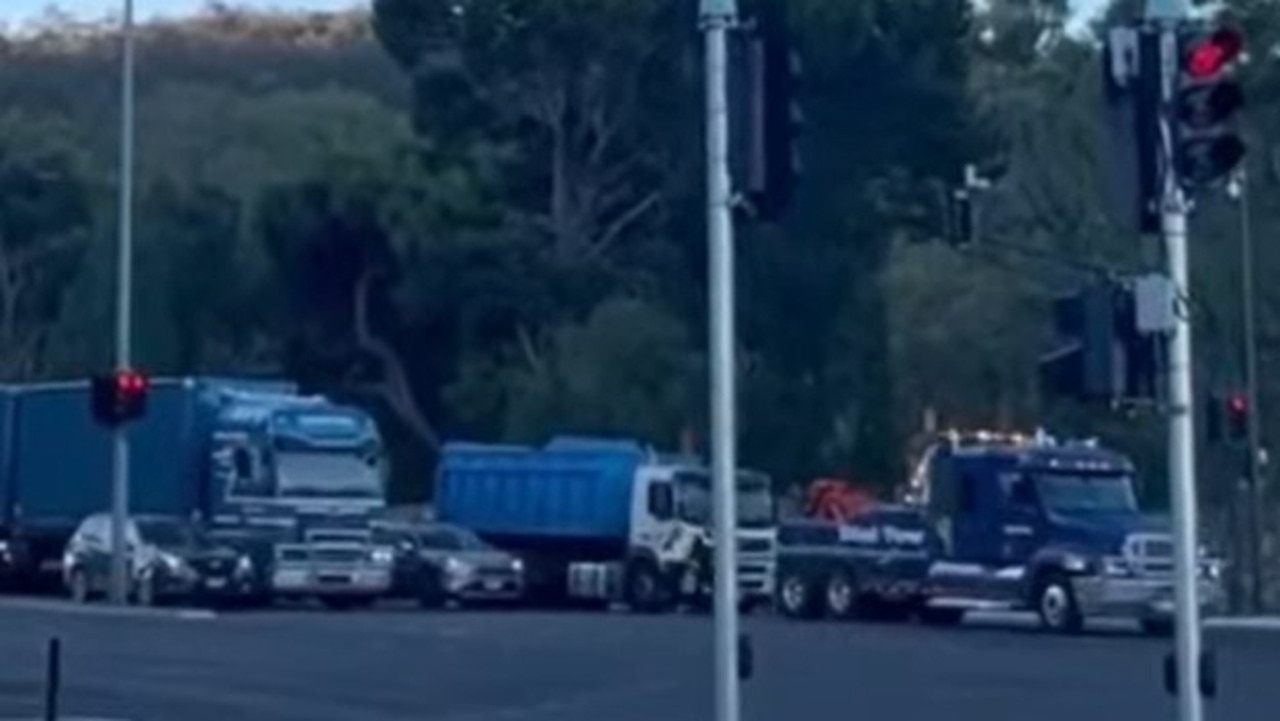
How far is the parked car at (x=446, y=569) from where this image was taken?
229 feet

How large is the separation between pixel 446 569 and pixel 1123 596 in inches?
544

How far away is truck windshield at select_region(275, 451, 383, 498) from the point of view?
67750mm

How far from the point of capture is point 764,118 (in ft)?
76.7

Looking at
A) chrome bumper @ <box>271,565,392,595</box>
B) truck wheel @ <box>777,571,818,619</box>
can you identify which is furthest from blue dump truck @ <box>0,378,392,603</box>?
truck wheel @ <box>777,571,818,619</box>

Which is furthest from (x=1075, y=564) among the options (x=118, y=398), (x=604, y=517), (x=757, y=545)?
(x=118, y=398)

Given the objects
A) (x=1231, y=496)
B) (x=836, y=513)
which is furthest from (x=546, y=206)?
(x=1231, y=496)

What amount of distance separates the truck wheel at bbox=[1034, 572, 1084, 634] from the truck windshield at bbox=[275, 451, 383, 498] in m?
12.2

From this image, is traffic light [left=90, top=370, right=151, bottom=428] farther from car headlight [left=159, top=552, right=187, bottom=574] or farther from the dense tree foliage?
the dense tree foliage

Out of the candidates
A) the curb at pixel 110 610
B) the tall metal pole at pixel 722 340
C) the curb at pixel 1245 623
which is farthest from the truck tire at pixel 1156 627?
the tall metal pole at pixel 722 340

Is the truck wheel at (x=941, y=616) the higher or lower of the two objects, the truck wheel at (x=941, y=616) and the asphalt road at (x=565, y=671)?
the higher

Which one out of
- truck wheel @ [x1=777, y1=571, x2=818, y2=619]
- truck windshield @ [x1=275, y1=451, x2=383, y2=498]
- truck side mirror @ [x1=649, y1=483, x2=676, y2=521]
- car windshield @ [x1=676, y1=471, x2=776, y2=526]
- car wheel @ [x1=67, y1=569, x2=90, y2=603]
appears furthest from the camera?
truck side mirror @ [x1=649, y1=483, x2=676, y2=521]

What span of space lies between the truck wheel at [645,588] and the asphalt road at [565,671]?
18.8 ft

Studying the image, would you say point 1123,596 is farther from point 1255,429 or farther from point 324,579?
point 324,579

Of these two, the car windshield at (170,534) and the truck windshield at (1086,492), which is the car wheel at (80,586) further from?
the truck windshield at (1086,492)
